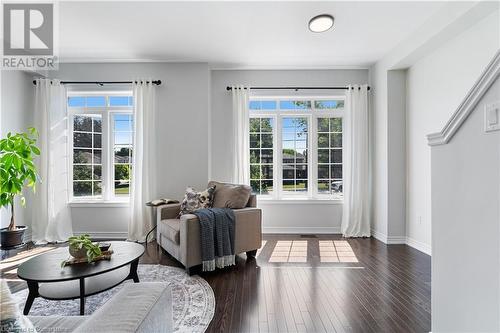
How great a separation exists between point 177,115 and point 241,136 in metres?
1.10

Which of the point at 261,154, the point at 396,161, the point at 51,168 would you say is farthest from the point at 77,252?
the point at 396,161

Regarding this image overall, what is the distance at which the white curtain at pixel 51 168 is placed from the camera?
12.7 feet

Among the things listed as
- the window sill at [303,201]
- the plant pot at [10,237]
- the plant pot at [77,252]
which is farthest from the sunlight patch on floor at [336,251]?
the plant pot at [10,237]

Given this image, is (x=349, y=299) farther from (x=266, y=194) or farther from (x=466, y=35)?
(x=466, y=35)

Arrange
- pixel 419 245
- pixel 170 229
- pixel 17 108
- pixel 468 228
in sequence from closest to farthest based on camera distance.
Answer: pixel 468 228
pixel 170 229
pixel 419 245
pixel 17 108

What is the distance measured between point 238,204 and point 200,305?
52.9 inches

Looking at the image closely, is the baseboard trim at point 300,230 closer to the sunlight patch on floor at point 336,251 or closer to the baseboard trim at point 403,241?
the sunlight patch on floor at point 336,251

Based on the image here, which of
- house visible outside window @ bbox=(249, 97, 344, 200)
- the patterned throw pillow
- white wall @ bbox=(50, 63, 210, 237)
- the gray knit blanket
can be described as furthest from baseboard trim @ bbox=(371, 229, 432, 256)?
white wall @ bbox=(50, 63, 210, 237)

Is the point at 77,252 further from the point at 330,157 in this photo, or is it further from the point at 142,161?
the point at 330,157

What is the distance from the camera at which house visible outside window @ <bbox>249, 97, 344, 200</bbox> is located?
4.36 meters

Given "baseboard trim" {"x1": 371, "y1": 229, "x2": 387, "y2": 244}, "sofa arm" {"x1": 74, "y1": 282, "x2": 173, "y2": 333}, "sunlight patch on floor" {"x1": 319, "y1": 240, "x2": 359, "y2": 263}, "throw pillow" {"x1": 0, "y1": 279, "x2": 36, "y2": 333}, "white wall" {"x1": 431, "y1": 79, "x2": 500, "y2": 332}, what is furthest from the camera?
"baseboard trim" {"x1": 371, "y1": 229, "x2": 387, "y2": 244}

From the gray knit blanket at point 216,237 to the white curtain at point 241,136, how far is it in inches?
47.3

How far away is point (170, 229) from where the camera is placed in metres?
2.97

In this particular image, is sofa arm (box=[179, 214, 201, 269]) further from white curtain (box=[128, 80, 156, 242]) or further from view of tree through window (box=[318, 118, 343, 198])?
view of tree through window (box=[318, 118, 343, 198])
